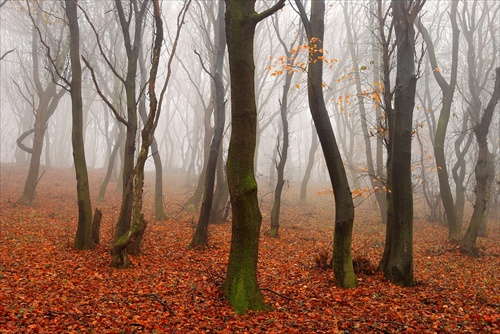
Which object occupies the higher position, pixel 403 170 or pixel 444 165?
pixel 444 165

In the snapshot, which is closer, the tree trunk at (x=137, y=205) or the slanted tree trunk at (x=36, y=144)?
the tree trunk at (x=137, y=205)

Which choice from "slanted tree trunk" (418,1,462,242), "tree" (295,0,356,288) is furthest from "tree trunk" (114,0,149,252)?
"slanted tree trunk" (418,1,462,242)

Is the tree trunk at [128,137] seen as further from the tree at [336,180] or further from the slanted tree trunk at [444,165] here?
the slanted tree trunk at [444,165]

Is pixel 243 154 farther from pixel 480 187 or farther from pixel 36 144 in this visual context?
pixel 36 144

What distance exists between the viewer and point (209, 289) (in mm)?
5734

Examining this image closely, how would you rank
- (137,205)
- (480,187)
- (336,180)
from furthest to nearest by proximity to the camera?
(480,187) → (137,205) → (336,180)

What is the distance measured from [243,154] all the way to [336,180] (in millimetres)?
2201

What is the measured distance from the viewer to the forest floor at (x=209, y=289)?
4570mm

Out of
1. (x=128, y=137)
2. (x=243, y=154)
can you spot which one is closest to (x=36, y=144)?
(x=128, y=137)

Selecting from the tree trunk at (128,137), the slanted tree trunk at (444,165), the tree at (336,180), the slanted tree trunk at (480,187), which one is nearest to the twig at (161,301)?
the tree trunk at (128,137)

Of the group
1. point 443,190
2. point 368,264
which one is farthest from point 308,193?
point 368,264

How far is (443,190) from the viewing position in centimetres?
1117

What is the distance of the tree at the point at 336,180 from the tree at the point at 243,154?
1890 millimetres

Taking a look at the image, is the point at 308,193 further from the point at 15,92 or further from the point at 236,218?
the point at 15,92
